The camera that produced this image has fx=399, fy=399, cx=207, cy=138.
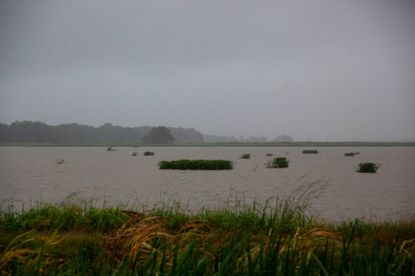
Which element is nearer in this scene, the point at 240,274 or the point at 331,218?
the point at 240,274

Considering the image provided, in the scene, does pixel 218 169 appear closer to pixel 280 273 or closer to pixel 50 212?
pixel 50 212

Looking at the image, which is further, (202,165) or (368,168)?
(202,165)

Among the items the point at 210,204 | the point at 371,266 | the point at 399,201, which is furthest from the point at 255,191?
the point at 371,266

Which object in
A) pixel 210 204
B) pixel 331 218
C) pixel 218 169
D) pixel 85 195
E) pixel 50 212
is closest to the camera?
pixel 50 212

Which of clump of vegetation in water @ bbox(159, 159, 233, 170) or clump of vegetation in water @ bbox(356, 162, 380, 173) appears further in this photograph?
clump of vegetation in water @ bbox(159, 159, 233, 170)

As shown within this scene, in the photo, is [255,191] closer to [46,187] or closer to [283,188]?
[283,188]

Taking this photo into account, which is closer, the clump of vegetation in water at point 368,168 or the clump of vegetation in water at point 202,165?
the clump of vegetation in water at point 368,168

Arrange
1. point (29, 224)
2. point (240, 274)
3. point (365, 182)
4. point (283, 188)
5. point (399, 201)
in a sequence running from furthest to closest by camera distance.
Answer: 1. point (365, 182)
2. point (283, 188)
3. point (399, 201)
4. point (29, 224)
5. point (240, 274)

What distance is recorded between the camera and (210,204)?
15.9 m

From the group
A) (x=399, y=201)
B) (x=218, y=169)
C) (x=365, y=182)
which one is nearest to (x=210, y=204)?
(x=399, y=201)

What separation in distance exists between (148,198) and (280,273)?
14.9 meters

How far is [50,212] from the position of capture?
34.3ft

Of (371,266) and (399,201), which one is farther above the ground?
(371,266)

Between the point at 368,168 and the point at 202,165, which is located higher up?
the point at 202,165
